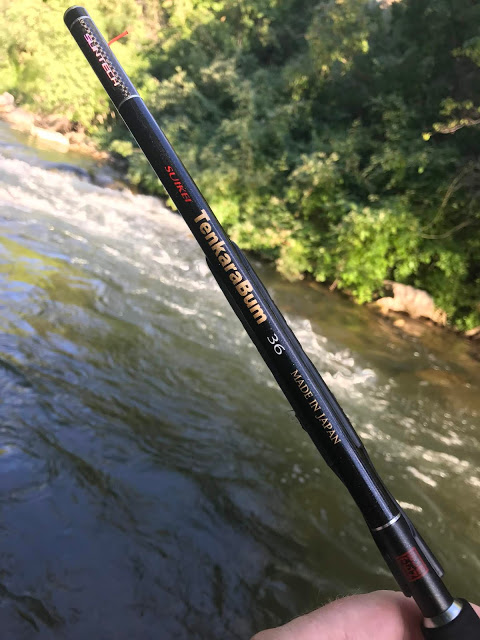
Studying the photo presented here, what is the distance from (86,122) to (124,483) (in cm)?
1875

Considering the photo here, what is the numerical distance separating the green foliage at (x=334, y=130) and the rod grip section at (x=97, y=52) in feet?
21.7

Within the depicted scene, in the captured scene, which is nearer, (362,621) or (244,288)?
(362,621)

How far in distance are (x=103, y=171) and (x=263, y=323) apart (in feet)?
43.0

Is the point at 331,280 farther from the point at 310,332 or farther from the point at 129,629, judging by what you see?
the point at 129,629

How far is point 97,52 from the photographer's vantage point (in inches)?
40.4

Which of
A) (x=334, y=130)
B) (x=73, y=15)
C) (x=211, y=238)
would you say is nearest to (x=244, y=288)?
(x=211, y=238)

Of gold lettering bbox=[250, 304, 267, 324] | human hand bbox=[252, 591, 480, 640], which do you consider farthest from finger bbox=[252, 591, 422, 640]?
gold lettering bbox=[250, 304, 267, 324]

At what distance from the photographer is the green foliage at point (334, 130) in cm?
772

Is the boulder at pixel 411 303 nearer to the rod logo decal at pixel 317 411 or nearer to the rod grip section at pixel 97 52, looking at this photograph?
the rod logo decal at pixel 317 411

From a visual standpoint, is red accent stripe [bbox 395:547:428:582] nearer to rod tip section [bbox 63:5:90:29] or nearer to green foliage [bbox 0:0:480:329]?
rod tip section [bbox 63:5:90:29]

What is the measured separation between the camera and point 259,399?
3.68 metres

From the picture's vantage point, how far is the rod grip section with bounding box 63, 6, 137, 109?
3.35 feet

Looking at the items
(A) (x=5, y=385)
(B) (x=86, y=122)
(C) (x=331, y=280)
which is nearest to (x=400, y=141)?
(C) (x=331, y=280)

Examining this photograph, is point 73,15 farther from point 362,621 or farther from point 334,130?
point 334,130
